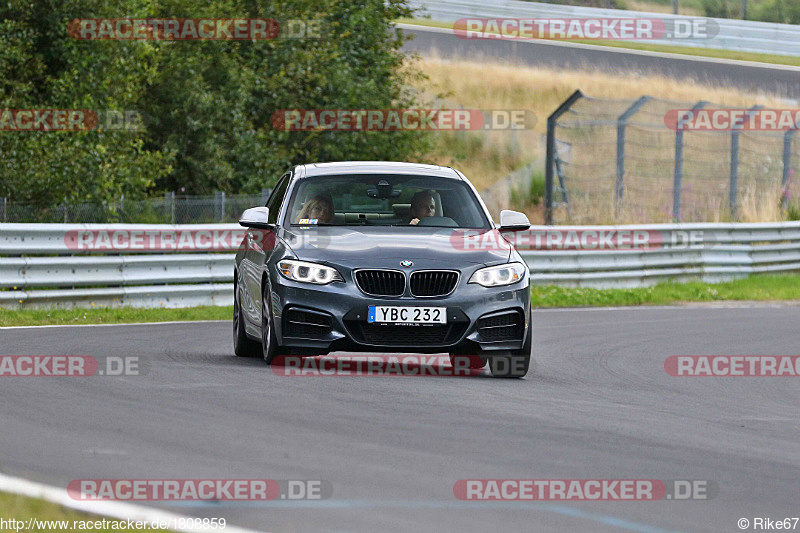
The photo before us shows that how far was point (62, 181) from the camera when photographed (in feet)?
73.7

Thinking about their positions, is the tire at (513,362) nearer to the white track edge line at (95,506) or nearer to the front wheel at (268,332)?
the front wheel at (268,332)

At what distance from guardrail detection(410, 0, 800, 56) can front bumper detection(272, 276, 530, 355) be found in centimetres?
3139

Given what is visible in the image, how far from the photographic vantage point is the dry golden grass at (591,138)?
97.2 ft

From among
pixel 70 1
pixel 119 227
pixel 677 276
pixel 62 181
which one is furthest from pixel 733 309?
pixel 70 1

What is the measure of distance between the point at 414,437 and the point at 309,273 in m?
2.97

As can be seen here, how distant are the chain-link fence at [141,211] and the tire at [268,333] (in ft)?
35.6

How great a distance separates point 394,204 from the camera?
38.2 ft

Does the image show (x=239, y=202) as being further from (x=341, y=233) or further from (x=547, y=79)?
(x=547, y=79)
